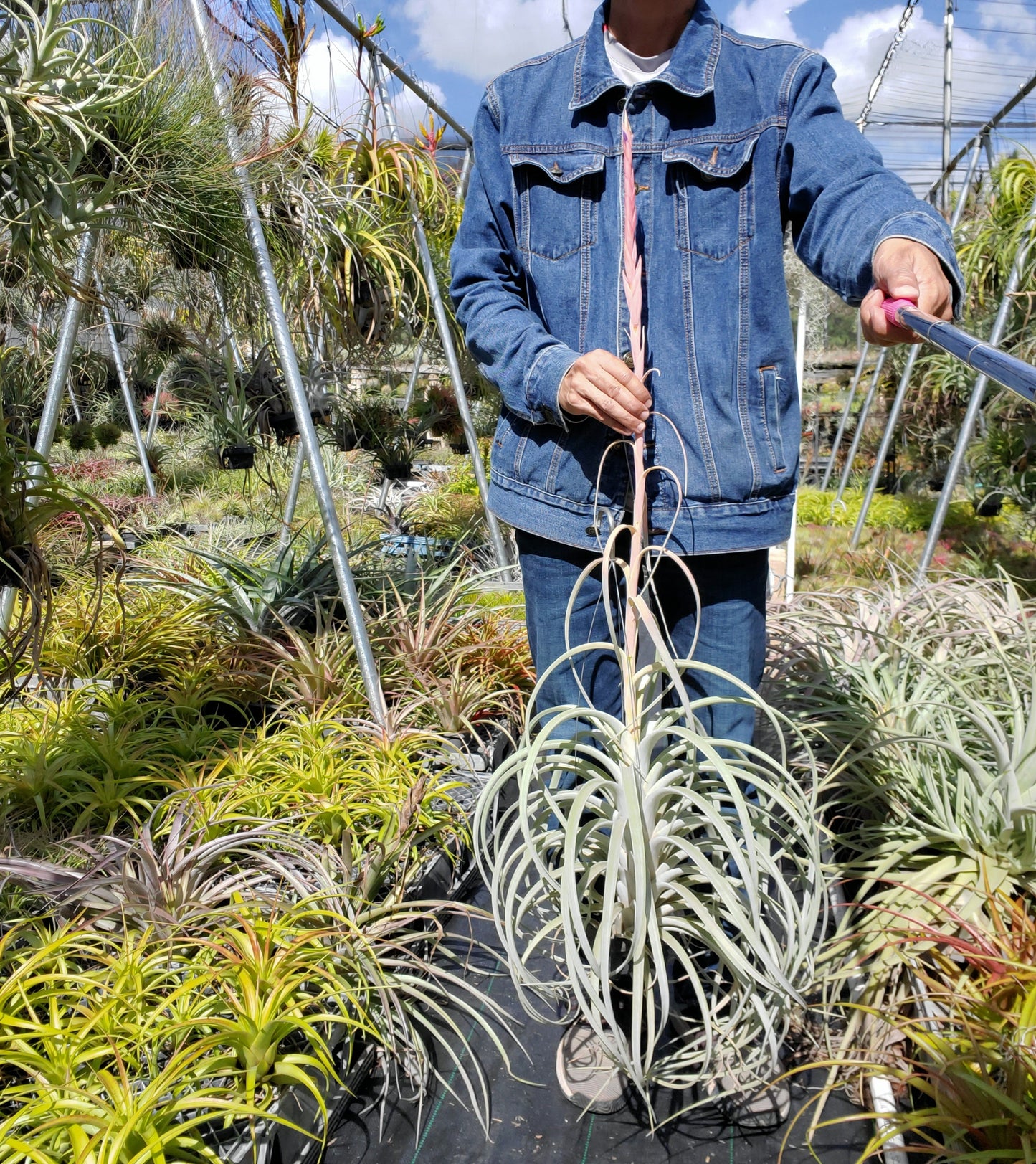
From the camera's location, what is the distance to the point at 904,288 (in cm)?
90

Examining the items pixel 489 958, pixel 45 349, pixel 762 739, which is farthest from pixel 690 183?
pixel 45 349

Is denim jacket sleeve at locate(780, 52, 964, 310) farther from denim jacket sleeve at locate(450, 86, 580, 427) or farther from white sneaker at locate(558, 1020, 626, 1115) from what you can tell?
white sneaker at locate(558, 1020, 626, 1115)

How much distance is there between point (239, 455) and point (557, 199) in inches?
92.2

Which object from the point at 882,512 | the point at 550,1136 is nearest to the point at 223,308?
the point at 550,1136

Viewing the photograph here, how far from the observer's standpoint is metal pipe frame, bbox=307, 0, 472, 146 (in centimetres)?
296

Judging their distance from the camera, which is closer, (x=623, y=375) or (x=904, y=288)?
(x=904, y=288)

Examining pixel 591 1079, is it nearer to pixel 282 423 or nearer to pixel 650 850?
pixel 650 850

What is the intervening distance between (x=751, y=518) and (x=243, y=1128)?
3.66ft

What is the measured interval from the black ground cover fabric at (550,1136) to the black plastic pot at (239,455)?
2.45 meters

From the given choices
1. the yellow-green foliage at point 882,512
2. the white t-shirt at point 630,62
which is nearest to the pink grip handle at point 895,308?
the white t-shirt at point 630,62

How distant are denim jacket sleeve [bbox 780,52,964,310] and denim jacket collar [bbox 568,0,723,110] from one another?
0.38ft

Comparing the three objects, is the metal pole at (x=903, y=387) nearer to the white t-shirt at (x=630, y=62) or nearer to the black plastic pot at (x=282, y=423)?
the black plastic pot at (x=282, y=423)

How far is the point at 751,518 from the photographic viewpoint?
1.19 metres

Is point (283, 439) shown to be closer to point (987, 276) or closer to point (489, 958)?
point (489, 958)
